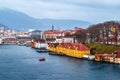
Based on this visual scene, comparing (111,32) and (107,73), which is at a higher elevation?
(111,32)

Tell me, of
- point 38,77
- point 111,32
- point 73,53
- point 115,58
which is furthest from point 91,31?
point 38,77

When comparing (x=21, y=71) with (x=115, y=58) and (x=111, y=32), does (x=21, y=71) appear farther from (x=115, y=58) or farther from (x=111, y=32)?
(x=111, y=32)

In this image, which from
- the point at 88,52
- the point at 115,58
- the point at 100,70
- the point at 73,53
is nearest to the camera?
the point at 100,70

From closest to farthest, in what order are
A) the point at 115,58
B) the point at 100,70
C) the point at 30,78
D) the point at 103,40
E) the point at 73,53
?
the point at 30,78, the point at 100,70, the point at 115,58, the point at 73,53, the point at 103,40

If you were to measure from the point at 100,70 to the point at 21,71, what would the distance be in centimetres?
531

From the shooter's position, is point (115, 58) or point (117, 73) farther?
point (115, 58)

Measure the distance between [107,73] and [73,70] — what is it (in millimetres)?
2689

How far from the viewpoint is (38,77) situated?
24.2 metres

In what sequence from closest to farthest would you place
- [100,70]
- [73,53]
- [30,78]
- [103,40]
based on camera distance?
1. [30,78]
2. [100,70]
3. [73,53]
4. [103,40]

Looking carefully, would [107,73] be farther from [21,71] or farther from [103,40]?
[103,40]

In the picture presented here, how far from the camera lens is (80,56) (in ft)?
125

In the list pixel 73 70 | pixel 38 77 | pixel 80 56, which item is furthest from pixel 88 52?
pixel 38 77

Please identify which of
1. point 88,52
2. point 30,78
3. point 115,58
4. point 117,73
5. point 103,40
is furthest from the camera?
point 103,40

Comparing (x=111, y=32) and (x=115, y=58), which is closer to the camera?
(x=115, y=58)
